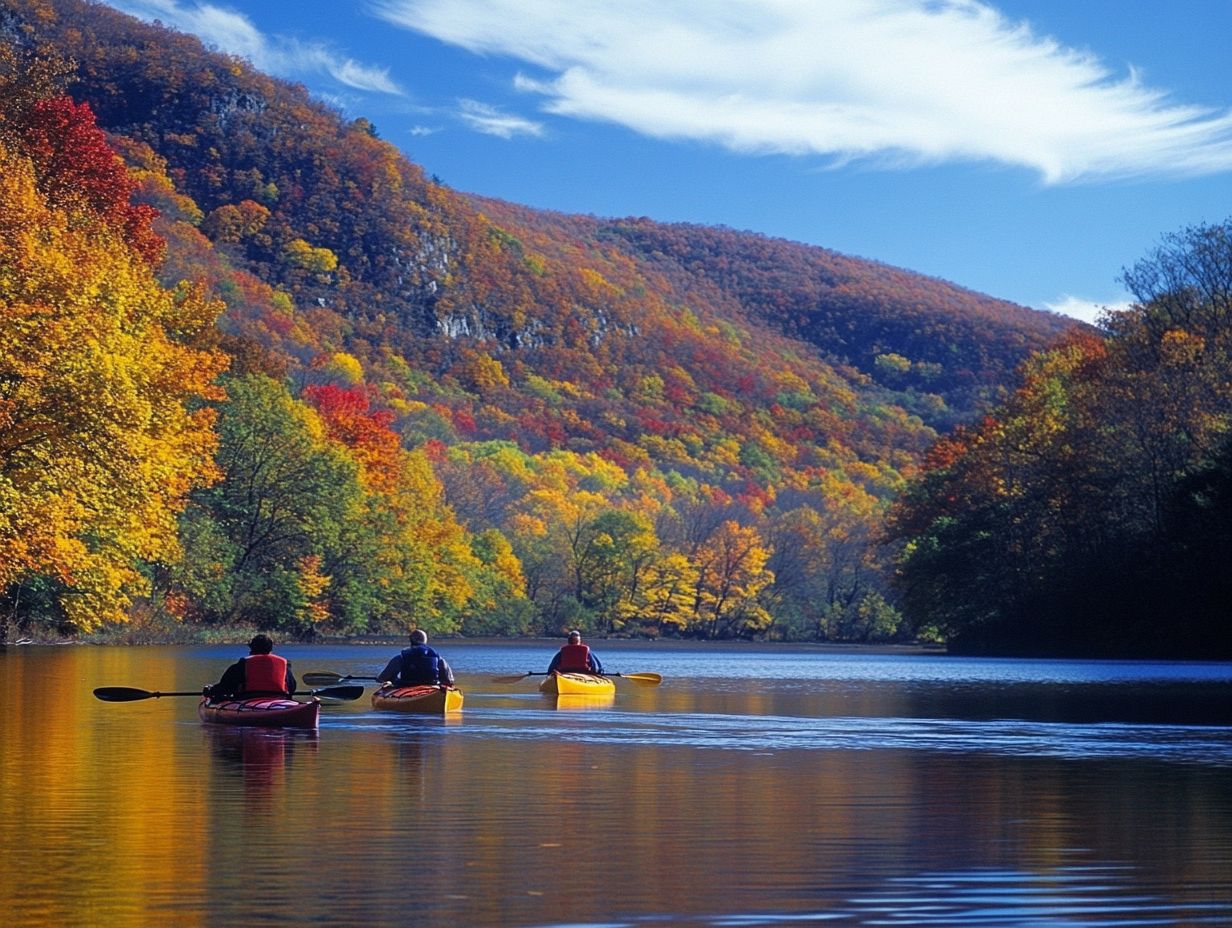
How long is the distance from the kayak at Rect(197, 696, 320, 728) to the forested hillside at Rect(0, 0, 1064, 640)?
78.1 feet

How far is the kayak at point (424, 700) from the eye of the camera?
1250 inches

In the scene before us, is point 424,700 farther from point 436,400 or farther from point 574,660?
point 436,400

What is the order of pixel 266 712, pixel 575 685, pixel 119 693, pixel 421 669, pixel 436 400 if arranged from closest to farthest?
pixel 266 712 < pixel 119 693 < pixel 421 669 < pixel 575 685 < pixel 436 400

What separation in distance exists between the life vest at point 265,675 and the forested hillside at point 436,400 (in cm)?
2378

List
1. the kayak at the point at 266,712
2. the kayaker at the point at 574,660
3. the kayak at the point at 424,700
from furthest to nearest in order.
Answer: the kayaker at the point at 574,660 < the kayak at the point at 424,700 < the kayak at the point at 266,712

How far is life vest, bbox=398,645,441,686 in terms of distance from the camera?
32.5 metres

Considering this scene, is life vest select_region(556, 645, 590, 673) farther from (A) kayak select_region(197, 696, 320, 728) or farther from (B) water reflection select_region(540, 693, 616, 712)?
→ (A) kayak select_region(197, 696, 320, 728)

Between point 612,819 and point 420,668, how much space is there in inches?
679

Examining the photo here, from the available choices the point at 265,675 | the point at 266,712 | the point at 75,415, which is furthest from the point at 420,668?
the point at 75,415

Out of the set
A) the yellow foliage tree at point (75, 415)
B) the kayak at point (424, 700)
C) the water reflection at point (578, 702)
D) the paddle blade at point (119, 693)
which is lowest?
the water reflection at point (578, 702)

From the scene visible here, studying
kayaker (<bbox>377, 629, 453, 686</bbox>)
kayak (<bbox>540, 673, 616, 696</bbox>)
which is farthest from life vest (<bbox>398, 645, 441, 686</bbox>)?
kayak (<bbox>540, 673, 616, 696</bbox>)

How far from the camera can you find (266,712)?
26594 mm

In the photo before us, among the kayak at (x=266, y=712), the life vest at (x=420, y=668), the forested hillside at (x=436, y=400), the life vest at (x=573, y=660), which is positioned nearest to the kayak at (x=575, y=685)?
the life vest at (x=573, y=660)

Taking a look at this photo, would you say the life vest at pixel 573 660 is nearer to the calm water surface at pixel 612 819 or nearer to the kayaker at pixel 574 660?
the kayaker at pixel 574 660
